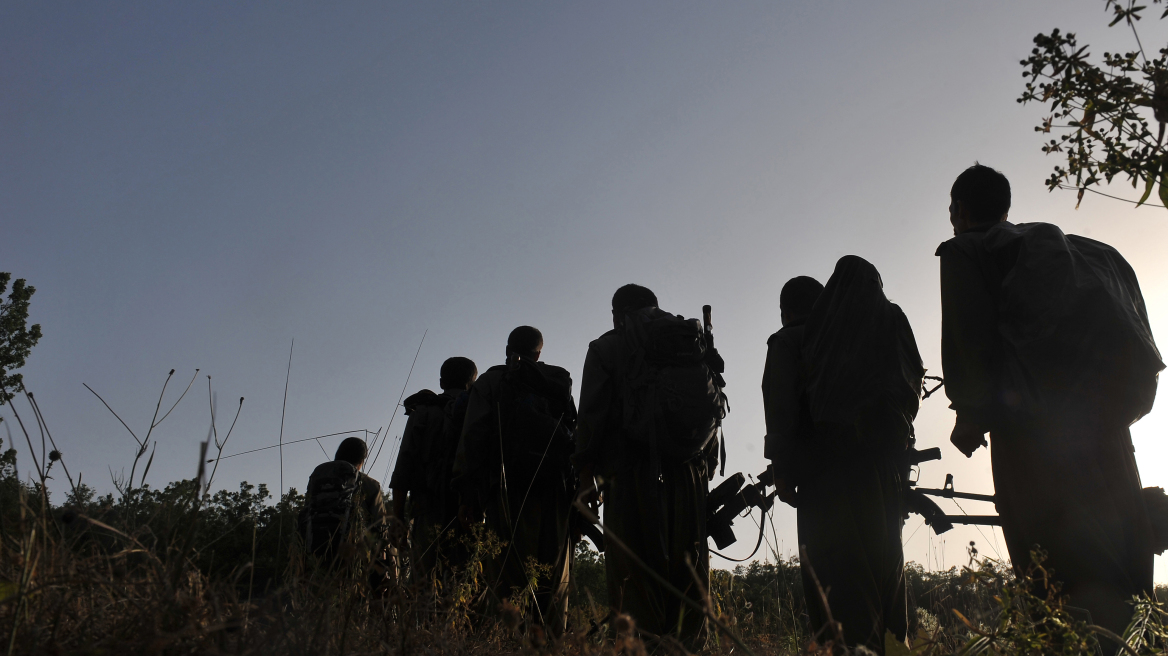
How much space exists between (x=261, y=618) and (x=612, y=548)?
7.03 feet

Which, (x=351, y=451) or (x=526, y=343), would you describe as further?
(x=351, y=451)

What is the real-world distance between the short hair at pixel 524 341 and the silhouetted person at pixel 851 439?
1947 mm

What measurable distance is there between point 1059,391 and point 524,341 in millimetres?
3207

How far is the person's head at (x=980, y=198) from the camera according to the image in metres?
2.86

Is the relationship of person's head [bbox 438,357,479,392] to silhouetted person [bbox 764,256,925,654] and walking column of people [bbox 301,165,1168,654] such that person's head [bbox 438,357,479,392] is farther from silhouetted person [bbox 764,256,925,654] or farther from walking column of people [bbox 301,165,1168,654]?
silhouetted person [bbox 764,256,925,654]

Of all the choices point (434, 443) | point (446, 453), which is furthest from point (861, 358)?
point (434, 443)

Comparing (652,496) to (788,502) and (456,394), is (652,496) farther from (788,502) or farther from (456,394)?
(456,394)

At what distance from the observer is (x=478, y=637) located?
241 centimetres

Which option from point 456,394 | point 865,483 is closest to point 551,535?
point 456,394

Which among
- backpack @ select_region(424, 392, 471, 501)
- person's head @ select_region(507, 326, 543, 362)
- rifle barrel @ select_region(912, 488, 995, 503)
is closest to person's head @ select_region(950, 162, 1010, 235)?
rifle barrel @ select_region(912, 488, 995, 503)

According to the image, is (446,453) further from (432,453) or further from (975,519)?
(975,519)

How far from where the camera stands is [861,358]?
3.08m

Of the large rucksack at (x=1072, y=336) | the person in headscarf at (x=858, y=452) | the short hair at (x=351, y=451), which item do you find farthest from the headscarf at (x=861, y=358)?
the short hair at (x=351, y=451)

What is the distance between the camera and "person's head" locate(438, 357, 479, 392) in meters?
5.44
